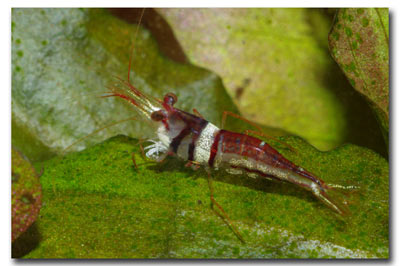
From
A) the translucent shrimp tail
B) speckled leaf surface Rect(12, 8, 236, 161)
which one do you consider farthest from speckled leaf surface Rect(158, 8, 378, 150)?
the translucent shrimp tail

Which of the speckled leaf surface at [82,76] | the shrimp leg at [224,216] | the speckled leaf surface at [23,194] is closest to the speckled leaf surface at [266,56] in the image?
the speckled leaf surface at [82,76]

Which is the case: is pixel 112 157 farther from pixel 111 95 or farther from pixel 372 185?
pixel 372 185

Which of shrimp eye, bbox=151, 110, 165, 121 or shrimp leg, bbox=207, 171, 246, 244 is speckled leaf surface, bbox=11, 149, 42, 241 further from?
shrimp leg, bbox=207, 171, 246, 244

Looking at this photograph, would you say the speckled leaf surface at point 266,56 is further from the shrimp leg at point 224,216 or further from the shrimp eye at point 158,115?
the shrimp leg at point 224,216

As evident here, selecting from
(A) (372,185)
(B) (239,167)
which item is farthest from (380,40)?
(B) (239,167)

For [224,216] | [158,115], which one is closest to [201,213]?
[224,216]
